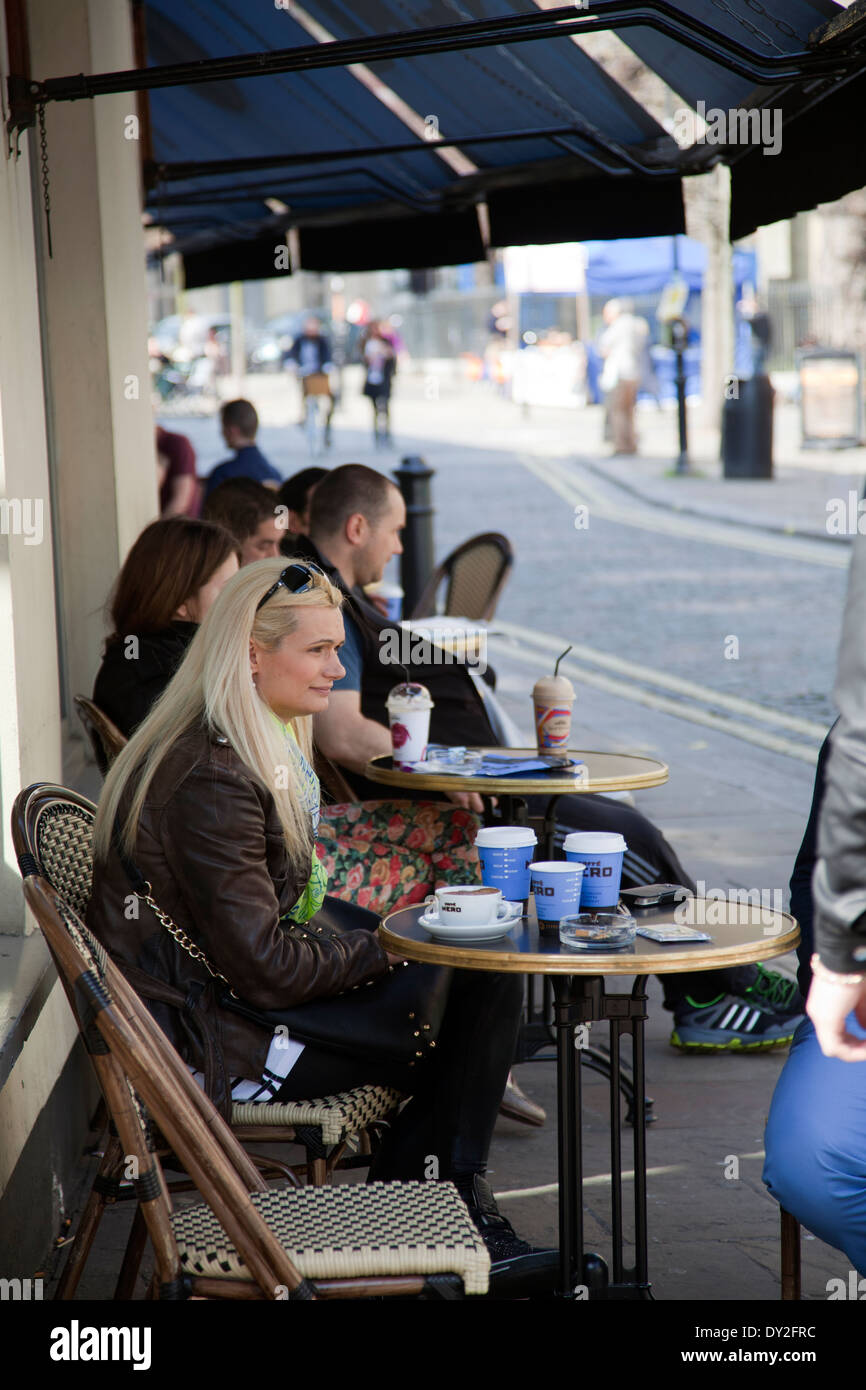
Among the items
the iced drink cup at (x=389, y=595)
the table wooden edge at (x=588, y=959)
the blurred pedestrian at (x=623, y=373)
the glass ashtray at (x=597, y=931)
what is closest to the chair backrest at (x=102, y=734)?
the table wooden edge at (x=588, y=959)

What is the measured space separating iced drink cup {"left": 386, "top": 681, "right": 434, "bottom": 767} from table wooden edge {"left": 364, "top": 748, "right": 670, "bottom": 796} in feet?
0.17

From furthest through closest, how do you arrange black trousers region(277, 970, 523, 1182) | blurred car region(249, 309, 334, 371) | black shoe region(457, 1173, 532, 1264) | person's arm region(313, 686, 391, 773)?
blurred car region(249, 309, 334, 371), person's arm region(313, 686, 391, 773), black trousers region(277, 970, 523, 1182), black shoe region(457, 1173, 532, 1264)

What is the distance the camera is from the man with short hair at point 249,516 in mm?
6344

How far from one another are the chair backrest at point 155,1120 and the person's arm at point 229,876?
1.55 feet

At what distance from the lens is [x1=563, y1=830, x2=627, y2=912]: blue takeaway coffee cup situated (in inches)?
124

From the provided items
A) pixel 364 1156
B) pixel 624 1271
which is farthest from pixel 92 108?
pixel 624 1271

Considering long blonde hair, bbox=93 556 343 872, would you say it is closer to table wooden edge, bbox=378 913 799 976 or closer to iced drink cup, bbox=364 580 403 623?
table wooden edge, bbox=378 913 799 976

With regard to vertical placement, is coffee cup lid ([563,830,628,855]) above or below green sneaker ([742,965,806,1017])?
above

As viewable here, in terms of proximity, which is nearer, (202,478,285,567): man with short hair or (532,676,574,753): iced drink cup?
(532,676,574,753): iced drink cup

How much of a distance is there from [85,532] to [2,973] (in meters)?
2.90

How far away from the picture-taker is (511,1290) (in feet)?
10.2

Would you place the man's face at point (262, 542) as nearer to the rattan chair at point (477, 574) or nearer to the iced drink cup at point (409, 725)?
the iced drink cup at point (409, 725)

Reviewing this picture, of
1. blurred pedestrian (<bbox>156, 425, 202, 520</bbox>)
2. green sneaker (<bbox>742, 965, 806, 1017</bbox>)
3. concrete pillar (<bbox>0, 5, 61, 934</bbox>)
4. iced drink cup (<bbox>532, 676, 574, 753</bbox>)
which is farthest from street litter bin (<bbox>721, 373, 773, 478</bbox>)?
concrete pillar (<bbox>0, 5, 61, 934</bbox>)

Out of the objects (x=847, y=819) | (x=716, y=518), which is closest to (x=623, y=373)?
(x=716, y=518)
